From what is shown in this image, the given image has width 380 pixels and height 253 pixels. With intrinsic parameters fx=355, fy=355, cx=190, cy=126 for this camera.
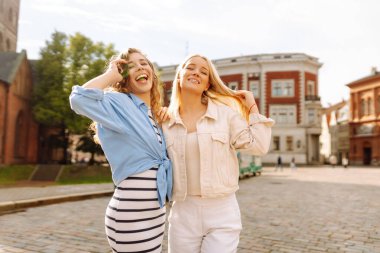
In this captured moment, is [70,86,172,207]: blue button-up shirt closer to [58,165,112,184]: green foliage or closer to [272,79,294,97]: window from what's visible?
[58,165,112,184]: green foliage

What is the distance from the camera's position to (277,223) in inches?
307

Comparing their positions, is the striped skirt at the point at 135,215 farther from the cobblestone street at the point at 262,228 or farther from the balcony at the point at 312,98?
the balcony at the point at 312,98

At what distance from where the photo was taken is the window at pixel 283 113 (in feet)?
156

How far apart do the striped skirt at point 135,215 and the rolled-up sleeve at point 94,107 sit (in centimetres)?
37

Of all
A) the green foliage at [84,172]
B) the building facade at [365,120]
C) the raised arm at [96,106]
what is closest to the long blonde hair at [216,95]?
the raised arm at [96,106]

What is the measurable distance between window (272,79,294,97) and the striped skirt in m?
47.5

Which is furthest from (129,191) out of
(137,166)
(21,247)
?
(21,247)

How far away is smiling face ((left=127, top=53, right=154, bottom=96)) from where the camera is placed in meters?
2.58

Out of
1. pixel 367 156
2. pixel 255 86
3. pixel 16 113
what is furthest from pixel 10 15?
pixel 367 156

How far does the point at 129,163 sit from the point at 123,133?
198 mm

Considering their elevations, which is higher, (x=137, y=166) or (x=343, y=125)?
(x=343, y=125)

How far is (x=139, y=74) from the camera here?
8.50ft

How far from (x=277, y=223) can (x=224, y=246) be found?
5.76m

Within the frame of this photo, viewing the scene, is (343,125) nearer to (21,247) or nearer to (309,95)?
(309,95)
